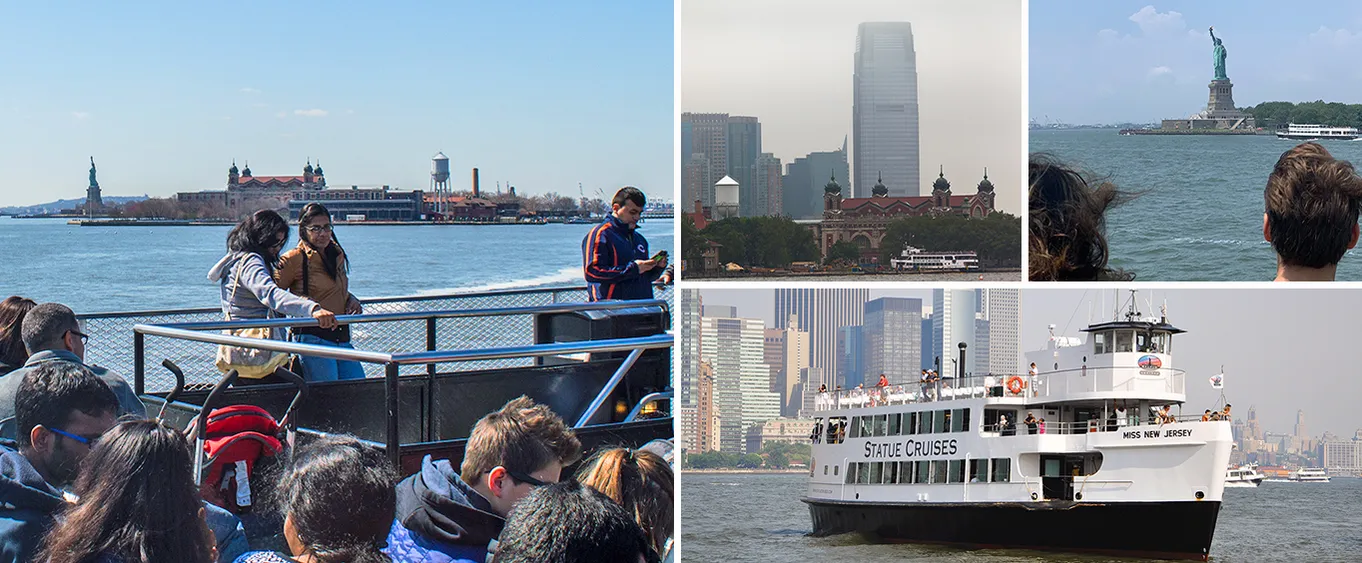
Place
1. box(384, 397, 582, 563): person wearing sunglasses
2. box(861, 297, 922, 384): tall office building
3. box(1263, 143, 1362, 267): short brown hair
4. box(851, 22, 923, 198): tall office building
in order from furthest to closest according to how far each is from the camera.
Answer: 1. box(861, 297, 922, 384): tall office building
2. box(851, 22, 923, 198): tall office building
3. box(384, 397, 582, 563): person wearing sunglasses
4. box(1263, 143, 1362, 267): short brown hair

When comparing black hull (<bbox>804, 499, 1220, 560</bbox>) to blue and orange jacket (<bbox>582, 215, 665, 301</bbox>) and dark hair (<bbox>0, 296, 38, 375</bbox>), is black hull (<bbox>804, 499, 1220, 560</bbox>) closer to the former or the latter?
blue and orange jacket (<bbox>582, 215, 665, 301</bbox>)

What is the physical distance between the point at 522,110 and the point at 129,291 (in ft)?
41.8

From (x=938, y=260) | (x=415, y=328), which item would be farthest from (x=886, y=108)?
(x=415, y=328)

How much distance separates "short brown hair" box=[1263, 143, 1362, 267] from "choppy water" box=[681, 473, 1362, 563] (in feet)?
21.8

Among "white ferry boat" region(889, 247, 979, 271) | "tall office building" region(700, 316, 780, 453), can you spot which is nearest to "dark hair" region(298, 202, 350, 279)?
"white ferry boat" region(889, 247, 979, 271)

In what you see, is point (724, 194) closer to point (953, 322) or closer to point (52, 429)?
point (52, 429)

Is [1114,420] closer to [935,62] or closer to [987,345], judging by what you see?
[987,345]

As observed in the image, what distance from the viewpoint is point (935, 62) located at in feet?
148

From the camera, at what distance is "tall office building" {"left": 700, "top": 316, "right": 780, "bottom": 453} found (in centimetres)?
1617

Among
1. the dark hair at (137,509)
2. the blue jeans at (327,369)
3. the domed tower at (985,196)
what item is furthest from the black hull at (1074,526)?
the dark hair at (137,509)

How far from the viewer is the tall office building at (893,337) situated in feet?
82.5

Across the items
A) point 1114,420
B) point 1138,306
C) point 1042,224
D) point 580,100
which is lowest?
point 1114,420

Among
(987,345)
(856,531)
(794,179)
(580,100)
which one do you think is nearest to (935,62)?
(580,100)

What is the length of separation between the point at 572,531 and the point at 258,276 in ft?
7.59
